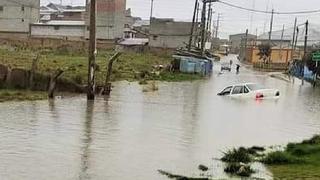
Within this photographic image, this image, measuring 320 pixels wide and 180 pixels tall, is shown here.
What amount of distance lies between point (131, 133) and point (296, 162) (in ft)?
18.8

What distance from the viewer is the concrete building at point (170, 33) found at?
94.4 meters

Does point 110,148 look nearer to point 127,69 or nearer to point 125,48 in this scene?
point 127,69

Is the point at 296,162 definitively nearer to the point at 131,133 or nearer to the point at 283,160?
the point at 283,160

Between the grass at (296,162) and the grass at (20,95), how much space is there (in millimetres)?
14158

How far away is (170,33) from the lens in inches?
3740

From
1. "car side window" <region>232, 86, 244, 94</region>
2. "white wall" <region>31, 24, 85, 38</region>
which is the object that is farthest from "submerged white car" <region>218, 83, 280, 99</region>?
"white wall" <region>31, 24, 85, 38</region>

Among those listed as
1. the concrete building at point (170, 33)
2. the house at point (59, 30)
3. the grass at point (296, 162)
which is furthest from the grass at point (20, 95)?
the concrete building at point (170, 33)

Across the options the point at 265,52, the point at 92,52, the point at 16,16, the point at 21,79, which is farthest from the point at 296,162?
the point at 265,52

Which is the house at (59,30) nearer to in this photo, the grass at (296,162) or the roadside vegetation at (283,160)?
the grass at (296,162)

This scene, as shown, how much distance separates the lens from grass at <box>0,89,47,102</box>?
2673 centimetres

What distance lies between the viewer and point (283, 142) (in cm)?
1795

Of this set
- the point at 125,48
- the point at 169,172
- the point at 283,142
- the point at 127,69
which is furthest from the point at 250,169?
the point at 125,48

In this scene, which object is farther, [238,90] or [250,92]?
[238,90]

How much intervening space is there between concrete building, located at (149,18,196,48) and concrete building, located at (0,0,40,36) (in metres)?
18.8
